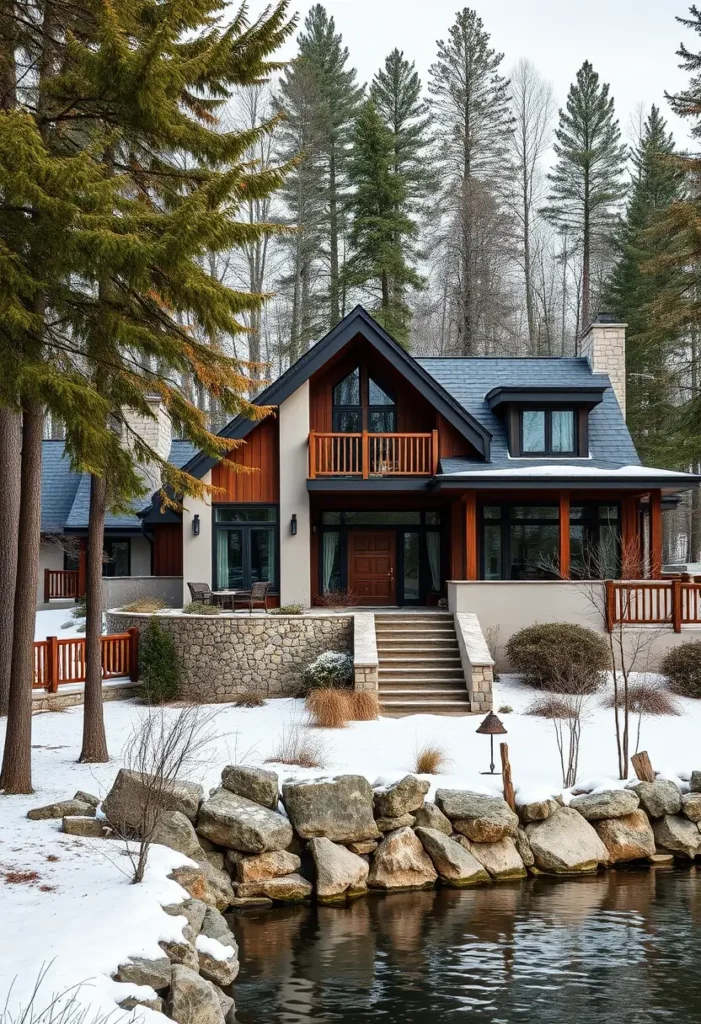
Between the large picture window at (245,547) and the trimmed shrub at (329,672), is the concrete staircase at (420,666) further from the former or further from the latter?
the large picture window at (245,547)

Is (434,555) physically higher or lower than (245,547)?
lower

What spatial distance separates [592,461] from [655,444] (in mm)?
10903

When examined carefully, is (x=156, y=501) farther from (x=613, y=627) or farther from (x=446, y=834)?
(x=446, y=834)

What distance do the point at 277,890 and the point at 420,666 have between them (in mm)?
7195

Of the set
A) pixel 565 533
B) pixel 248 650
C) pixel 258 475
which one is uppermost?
pixel 258 475

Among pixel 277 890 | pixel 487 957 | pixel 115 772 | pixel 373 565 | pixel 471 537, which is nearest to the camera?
pixel 487 957

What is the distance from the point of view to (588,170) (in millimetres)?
36250

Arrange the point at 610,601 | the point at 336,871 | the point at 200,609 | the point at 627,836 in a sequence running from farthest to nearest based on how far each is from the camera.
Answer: the point at 200,609 < the point at 610,601 < the point at 627,836 < the point at 336,871

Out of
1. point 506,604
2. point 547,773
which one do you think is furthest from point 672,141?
point 547,773

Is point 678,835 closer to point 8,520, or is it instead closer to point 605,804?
point 605,804

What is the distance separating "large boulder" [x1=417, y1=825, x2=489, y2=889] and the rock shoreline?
0.04 feet

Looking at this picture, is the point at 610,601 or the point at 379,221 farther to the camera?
the point at 379,221

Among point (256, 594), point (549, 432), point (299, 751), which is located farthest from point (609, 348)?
point (299, 751)

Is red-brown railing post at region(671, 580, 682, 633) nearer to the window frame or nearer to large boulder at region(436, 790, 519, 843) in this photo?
the window frame
